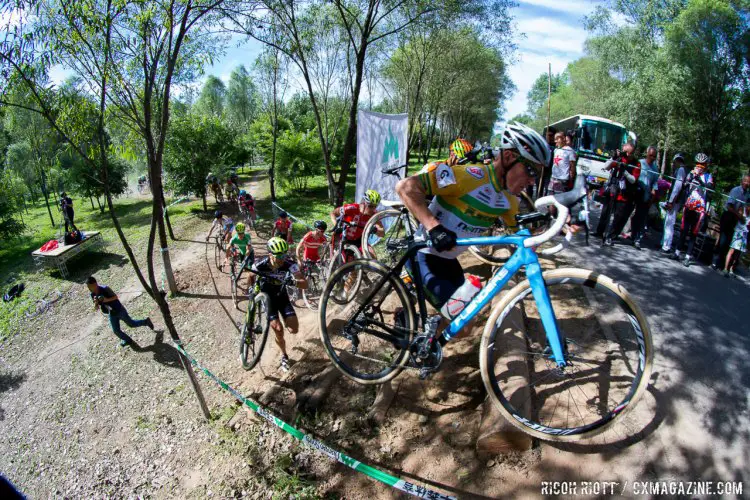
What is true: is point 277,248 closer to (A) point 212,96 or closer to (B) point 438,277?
(B) point 438,277

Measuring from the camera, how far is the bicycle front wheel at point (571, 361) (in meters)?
2.61

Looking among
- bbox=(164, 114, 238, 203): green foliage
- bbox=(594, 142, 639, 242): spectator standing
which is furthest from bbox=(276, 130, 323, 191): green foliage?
bbox=(594, 142, 639, 242): spectator standing

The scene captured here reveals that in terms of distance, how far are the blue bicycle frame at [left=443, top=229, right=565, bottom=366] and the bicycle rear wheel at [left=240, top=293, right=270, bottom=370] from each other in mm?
4143

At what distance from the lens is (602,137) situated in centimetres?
1598

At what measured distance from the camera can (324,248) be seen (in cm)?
959

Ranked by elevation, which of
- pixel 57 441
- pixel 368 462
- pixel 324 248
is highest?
pixel 324 248

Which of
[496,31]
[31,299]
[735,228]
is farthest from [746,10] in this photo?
[31,299]

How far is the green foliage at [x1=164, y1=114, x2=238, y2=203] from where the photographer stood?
21781 millimetres

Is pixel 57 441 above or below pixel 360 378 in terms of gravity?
below

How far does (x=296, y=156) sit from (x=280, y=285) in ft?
65.7

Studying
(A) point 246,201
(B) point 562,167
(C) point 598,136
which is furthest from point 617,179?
(A) point 246,201

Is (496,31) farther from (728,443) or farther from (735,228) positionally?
(728,443)

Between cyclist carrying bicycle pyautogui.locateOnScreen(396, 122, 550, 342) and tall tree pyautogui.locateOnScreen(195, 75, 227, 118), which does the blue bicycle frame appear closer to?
cyclist carrying bicycle pyautogui.locateOnScreen(396, 122, 550, 342)

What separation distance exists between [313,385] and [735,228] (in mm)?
7829
